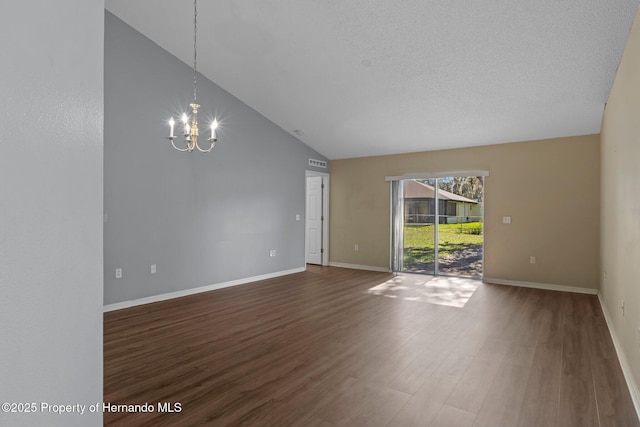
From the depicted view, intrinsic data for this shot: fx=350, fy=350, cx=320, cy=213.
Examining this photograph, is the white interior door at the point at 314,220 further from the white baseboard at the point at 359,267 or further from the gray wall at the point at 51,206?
the gray wall at the point at 51,206

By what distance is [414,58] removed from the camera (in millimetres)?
4301

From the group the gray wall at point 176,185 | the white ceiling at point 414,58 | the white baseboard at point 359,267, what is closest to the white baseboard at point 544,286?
the white baseboard at point 359,267

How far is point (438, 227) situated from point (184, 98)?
206 inches

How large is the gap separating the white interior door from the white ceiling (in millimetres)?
2450

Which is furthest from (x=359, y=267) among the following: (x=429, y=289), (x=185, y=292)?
(x=185, y=292)

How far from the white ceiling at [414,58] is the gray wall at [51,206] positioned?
10.9 ft

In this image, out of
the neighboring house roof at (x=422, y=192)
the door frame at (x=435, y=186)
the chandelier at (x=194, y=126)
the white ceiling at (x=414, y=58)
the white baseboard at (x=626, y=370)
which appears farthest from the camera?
the neighboring house roof at (x=422, y=192)

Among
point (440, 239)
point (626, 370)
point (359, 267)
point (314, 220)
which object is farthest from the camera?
point (314, 220)

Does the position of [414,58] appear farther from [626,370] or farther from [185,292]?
[185,292]

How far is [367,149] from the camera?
7.48 metres

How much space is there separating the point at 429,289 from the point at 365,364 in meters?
3.22

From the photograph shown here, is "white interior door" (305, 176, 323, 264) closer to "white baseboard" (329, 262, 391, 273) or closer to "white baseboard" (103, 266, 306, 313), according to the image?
"white baseboard" (329, 262, 391, 273)

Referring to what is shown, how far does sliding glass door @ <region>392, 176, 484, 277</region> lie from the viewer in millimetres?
6734

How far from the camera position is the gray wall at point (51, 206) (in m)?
0.88
